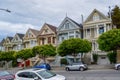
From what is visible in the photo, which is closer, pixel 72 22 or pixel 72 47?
pixel 72 47

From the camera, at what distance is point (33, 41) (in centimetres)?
6662

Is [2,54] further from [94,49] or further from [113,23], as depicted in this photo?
[113,23]

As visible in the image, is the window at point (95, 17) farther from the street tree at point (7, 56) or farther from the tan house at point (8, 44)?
the tan house at point (8, 44)

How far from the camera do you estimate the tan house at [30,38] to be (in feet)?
217

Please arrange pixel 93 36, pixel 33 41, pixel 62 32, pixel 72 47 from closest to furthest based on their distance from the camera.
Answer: pixel 72 47 → pixel 93 36 → pixel 62 32 → pixel 33 41

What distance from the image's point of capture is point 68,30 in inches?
2285

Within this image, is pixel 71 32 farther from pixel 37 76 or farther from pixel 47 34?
pixel 37 76

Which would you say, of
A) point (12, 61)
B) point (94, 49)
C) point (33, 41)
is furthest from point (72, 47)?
point (12, 61)

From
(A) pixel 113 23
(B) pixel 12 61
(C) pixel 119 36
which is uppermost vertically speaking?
(A) pixel 113 23

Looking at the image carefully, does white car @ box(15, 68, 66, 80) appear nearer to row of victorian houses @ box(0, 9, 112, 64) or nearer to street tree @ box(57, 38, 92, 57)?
street tree @ box(57, 38, 92, 57)

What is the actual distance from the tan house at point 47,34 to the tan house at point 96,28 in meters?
9.10

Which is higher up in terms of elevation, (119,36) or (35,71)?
(119,36)

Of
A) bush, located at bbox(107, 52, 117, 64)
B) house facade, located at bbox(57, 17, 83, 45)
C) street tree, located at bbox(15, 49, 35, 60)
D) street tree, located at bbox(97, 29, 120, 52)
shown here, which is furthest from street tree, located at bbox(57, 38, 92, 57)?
street tree, located at bbox(15, 49, 35, 60)

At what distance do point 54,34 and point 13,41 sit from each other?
674 inches
